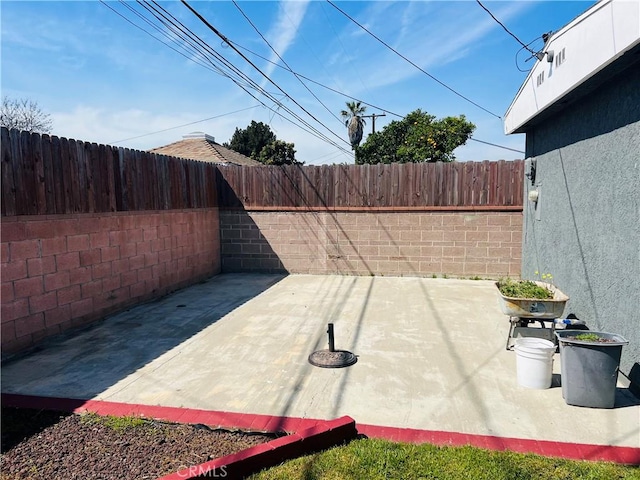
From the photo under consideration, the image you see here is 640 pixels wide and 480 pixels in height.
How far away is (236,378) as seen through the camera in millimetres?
4133

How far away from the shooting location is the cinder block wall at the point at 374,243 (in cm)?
896

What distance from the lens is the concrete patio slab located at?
3350mm

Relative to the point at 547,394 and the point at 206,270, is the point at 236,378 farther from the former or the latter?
the point at 206,270

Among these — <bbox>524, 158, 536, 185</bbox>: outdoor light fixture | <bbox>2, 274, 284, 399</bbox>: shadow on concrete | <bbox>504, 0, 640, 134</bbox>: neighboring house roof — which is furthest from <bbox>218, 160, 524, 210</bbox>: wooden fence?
<bbox>2, 274, 284, 399</bbox>: shadow on concrete

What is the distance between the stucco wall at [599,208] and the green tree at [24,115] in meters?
26.2

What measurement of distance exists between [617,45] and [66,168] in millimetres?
6612

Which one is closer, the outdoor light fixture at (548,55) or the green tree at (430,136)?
the outdoor light fixture at (548,55)

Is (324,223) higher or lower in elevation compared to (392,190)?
lower

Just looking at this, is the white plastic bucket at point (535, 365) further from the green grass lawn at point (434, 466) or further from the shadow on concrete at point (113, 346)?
the shadow on concrete at point (113, 346)

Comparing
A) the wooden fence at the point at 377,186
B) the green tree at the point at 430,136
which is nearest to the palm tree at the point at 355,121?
the green tree at the point at 430,136

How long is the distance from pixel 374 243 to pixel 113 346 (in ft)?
20.1

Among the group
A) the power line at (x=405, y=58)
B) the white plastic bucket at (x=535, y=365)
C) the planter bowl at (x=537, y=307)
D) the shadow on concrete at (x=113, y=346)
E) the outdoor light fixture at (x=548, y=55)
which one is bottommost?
the shadow on concrete at (x=113, y=346)

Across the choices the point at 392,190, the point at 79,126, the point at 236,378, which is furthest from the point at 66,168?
the point at 79,126

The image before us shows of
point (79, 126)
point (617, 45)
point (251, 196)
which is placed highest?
point (79, 126)
